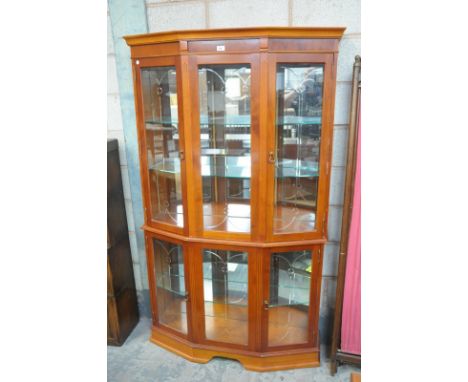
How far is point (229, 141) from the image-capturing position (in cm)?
169

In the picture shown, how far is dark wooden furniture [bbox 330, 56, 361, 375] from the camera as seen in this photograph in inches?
57.6

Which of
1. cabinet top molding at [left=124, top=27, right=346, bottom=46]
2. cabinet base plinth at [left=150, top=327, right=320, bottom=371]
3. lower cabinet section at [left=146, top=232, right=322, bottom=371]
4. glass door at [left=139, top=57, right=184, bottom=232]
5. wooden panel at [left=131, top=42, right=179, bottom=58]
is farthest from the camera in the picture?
cabinet base plinth at [left=150, top=327, right=320, bottom=371]

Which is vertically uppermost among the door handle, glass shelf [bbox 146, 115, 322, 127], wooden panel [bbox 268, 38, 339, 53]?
wooden panel [bbox 268, 38, 339, 53]

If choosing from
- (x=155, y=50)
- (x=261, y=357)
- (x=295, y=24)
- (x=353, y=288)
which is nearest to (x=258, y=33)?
(x=295, y=24)

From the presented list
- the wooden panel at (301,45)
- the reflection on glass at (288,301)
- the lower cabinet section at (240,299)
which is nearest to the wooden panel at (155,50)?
the wooden panel at (301,45)

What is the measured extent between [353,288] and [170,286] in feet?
3.62

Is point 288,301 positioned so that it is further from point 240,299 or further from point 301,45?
point 301,45

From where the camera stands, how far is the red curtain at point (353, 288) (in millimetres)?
1608

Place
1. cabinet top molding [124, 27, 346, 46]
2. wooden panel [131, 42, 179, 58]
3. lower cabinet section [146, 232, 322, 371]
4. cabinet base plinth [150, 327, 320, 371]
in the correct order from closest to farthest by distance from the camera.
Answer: cabinet top molding [124, 27, 346, 46]
wooden panel [131, 42, 179, 58]
lower cabinet section [146, 232, 322, 371]
cabinet base plinth [150, 327, 320, 371]

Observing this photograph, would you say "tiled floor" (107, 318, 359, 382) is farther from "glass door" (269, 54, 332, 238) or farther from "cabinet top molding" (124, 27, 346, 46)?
"cabinet top molding" (124, 27, 346, 46)

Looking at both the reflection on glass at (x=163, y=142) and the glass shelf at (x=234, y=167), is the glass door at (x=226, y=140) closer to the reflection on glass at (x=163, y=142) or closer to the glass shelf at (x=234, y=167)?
the glass shelf at (x=234, y=167)

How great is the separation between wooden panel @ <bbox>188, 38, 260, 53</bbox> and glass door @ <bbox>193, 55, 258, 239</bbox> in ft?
0.10

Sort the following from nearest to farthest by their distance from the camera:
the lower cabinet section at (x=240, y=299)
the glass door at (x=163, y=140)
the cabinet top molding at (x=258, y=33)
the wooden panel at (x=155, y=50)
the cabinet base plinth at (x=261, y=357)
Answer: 1. the cabinet top molding at (x=258, y=33)
2. the wooden panel at (x=155, y=50)
3. the glass door at (x=163, y=140)
4. the lower cabinet section at (x=240, y=299)
5. the cabinet base plinth at (x=261, y=357)

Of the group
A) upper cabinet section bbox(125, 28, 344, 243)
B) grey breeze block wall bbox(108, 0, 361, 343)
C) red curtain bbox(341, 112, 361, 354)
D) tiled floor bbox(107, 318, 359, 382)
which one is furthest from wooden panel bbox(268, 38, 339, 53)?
tiled floor bbox(107, 318, 359, 382)
